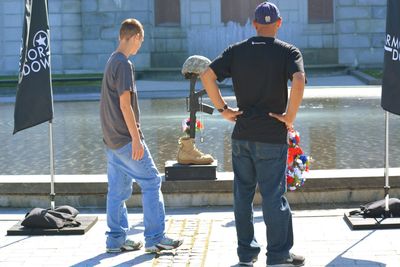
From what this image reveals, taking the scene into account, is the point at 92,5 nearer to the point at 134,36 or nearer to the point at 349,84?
the point at 349,84

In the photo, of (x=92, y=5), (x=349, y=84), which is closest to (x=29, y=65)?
(x=349, y=84)

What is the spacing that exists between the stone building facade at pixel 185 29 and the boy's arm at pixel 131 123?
25.6 meters

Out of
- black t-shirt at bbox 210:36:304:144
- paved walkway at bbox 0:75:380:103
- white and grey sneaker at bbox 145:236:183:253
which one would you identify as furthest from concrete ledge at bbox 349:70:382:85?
black t-shirt at bbox 210:36:304:144

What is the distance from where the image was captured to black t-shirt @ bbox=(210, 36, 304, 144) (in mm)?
5812

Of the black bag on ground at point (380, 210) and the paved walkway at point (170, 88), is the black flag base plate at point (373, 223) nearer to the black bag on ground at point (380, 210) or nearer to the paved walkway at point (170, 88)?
the black bag on ground at point (380, 210)

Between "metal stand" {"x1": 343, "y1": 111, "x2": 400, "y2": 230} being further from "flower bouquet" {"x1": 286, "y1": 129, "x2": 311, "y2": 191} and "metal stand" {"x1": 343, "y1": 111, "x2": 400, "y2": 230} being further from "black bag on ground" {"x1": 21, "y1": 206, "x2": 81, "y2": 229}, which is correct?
"black bag on ground" {"x1": 21, "y1": 206, "x2": 81, "y2": 229}

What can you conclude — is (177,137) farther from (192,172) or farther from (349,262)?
(349,262)

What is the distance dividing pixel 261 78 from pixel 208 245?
1688 mm

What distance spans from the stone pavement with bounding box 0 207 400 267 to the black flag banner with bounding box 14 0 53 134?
1111mm

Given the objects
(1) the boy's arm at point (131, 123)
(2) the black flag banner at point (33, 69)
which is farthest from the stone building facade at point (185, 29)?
(1) the boy's arm at point (131, 123)

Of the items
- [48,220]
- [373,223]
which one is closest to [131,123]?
[48,220]

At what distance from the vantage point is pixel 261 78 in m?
5.84

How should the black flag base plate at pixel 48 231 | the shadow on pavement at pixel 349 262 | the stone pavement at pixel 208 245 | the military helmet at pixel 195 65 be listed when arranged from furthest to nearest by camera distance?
the military helmet at pixel 195 65
the black flag base plate at pixel 48 231
the stone pavement at pixel 208 245
the shadow on pavement at pixel 349 262

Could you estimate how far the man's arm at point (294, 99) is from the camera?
225 inches
